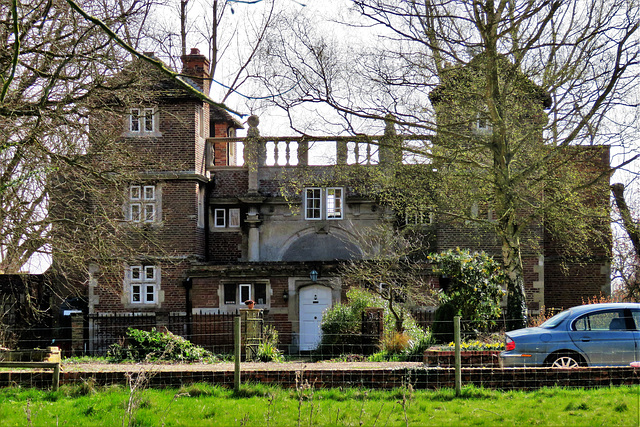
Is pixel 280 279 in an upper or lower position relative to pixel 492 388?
upper

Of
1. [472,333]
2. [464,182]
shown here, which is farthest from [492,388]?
[464,182]

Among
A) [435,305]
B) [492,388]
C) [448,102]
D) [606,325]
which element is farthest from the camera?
[435,305]

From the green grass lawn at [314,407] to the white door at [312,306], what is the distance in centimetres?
1476

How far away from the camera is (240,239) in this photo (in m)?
27.2

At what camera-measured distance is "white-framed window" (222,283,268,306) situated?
24.7m

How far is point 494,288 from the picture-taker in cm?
1552

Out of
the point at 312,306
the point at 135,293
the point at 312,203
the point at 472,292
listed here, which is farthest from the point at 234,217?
the point at 472,292

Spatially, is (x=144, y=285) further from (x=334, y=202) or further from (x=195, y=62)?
(x=195, y=62)

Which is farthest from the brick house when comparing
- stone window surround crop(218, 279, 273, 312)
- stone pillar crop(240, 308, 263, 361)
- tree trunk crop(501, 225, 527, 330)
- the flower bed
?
the flower bed

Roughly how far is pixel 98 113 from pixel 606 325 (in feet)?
33.9

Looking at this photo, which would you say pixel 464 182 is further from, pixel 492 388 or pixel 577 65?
pixel 492 388

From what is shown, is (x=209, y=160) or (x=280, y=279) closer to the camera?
(x=280, y=279)

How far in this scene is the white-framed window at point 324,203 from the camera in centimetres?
2688

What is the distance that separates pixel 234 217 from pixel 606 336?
58.3ft
